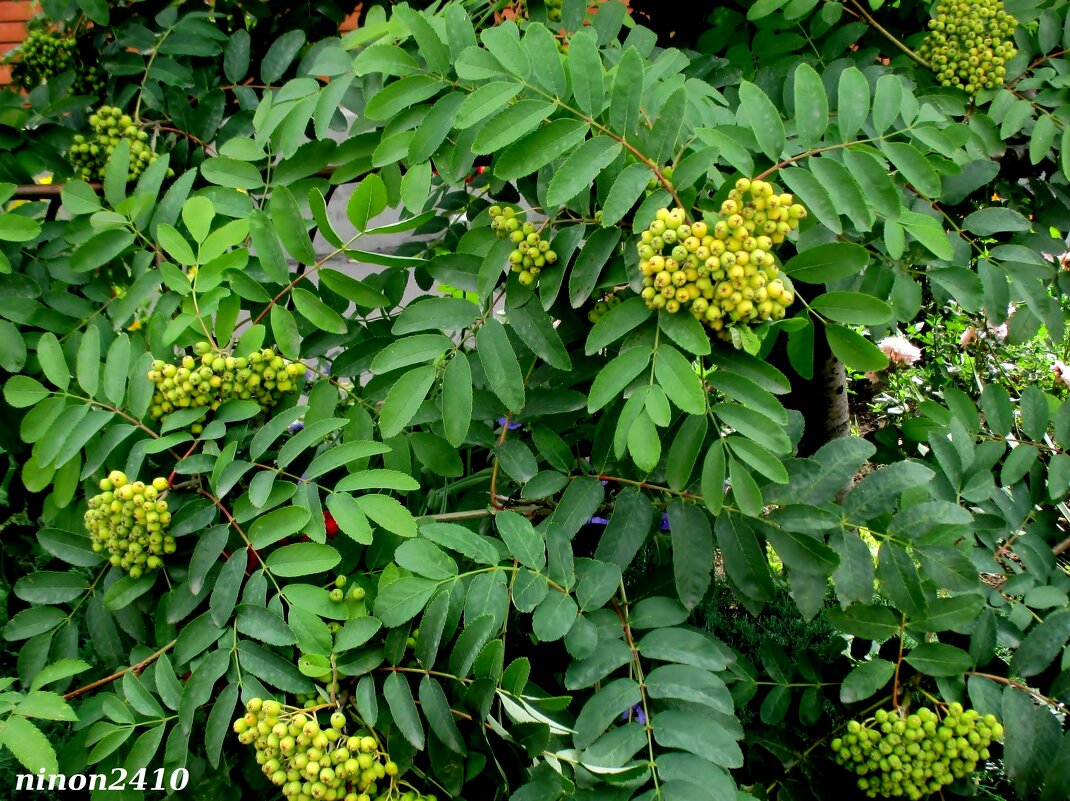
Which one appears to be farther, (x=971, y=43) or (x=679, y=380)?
(x=971, y=43)

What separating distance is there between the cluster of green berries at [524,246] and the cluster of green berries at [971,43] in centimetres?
101

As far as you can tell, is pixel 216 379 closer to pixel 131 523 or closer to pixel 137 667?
pixel 131 523

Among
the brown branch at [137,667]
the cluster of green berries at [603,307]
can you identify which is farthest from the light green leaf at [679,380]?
the brown branch at [137,667]

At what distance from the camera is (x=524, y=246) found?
1.23m

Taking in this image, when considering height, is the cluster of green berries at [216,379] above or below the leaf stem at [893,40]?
below

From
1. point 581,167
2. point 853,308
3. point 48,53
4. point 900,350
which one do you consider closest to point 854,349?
point 853,308

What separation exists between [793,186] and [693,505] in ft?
1.47

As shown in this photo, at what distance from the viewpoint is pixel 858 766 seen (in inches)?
51.1

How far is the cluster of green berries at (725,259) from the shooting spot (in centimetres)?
104

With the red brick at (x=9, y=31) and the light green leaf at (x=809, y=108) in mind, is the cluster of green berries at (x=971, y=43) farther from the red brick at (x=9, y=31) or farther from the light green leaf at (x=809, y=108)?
the red brick at (x=9, y=31)

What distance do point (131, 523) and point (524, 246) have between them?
0.65 meters

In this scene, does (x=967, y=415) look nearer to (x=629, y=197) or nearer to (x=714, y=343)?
(x=714, y=343)

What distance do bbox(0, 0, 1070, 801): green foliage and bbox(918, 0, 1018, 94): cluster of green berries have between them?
4.1 inches

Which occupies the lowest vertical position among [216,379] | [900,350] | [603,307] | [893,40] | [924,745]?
[900,350]
